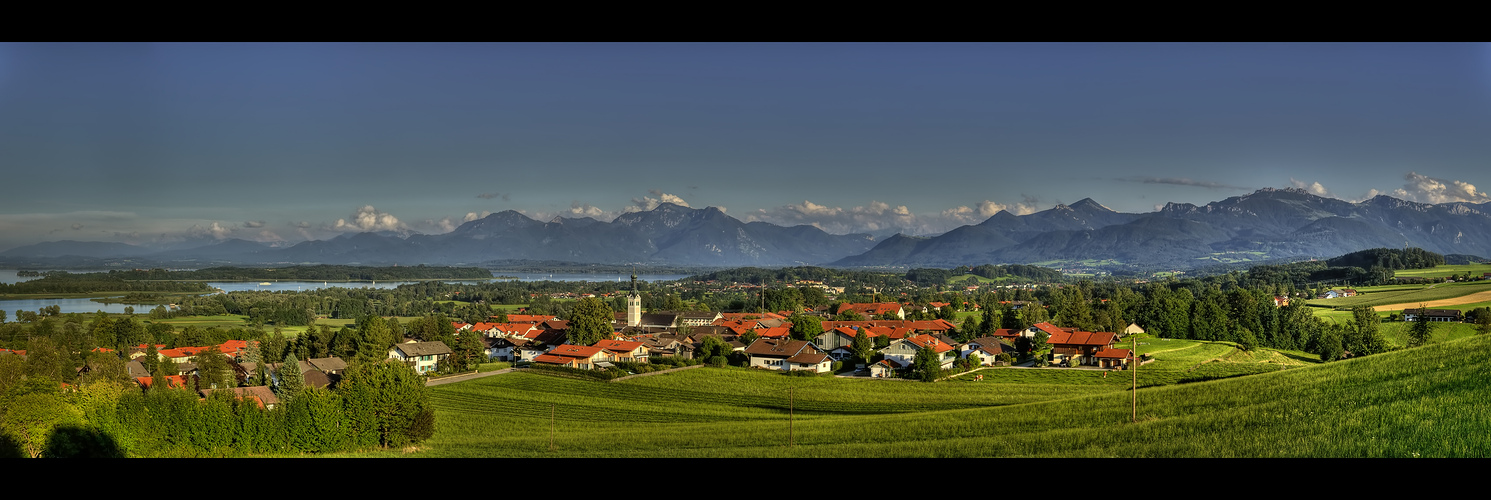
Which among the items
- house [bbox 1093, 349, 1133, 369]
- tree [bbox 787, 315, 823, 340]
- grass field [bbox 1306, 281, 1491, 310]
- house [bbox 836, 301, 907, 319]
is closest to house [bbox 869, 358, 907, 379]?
tree [bbox 787, 315, 823, 340]

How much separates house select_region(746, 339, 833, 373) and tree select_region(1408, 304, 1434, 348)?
35.9 feet

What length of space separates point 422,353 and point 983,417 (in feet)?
40.7

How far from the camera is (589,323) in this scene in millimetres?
20641

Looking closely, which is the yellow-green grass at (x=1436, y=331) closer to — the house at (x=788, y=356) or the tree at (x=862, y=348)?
the tree at (x=862, y=348)

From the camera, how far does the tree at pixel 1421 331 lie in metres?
12.7

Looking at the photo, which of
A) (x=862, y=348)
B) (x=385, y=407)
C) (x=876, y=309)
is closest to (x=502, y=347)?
(x=862, y=348)

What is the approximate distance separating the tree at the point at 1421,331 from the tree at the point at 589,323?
17.4m


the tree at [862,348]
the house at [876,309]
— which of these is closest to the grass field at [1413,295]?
the tree at [862,348]

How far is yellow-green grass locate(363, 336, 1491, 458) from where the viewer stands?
6.93m

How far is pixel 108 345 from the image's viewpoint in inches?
615

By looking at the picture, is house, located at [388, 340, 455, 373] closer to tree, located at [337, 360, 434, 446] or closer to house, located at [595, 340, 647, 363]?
house, located at [595, 340, 647, 363]
